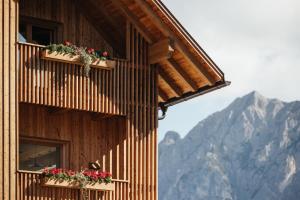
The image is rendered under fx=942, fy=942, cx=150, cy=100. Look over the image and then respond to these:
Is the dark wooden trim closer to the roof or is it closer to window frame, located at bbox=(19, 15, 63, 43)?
window frame, located at bbox=(19, 15, 63, 43)

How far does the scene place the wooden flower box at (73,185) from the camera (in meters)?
22.8

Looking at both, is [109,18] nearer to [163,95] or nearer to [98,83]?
[98,83]

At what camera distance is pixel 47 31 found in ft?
83.1

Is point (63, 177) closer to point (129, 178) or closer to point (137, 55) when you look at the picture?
point (129, 178)

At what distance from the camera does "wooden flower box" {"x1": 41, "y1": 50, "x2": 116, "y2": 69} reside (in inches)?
929

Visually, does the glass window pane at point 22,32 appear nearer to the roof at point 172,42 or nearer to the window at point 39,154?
the roof at point 172,42

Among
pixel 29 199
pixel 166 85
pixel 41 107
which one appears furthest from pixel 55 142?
pixel 166 85

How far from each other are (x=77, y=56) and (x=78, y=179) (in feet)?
10.4

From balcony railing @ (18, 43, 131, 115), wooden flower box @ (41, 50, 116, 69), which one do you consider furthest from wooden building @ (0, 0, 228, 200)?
wooden flower box @ (41, 50, 116, 69)

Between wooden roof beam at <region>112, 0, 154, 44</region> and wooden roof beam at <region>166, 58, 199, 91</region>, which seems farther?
wooden roof beam at <region>166, 58, 199, 91</region>

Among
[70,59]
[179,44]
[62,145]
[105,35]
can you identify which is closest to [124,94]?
[70,59]

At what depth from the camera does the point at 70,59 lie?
24000 mm

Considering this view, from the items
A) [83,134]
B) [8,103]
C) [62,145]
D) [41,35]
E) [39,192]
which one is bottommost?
[39,192]

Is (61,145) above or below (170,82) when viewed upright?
below
